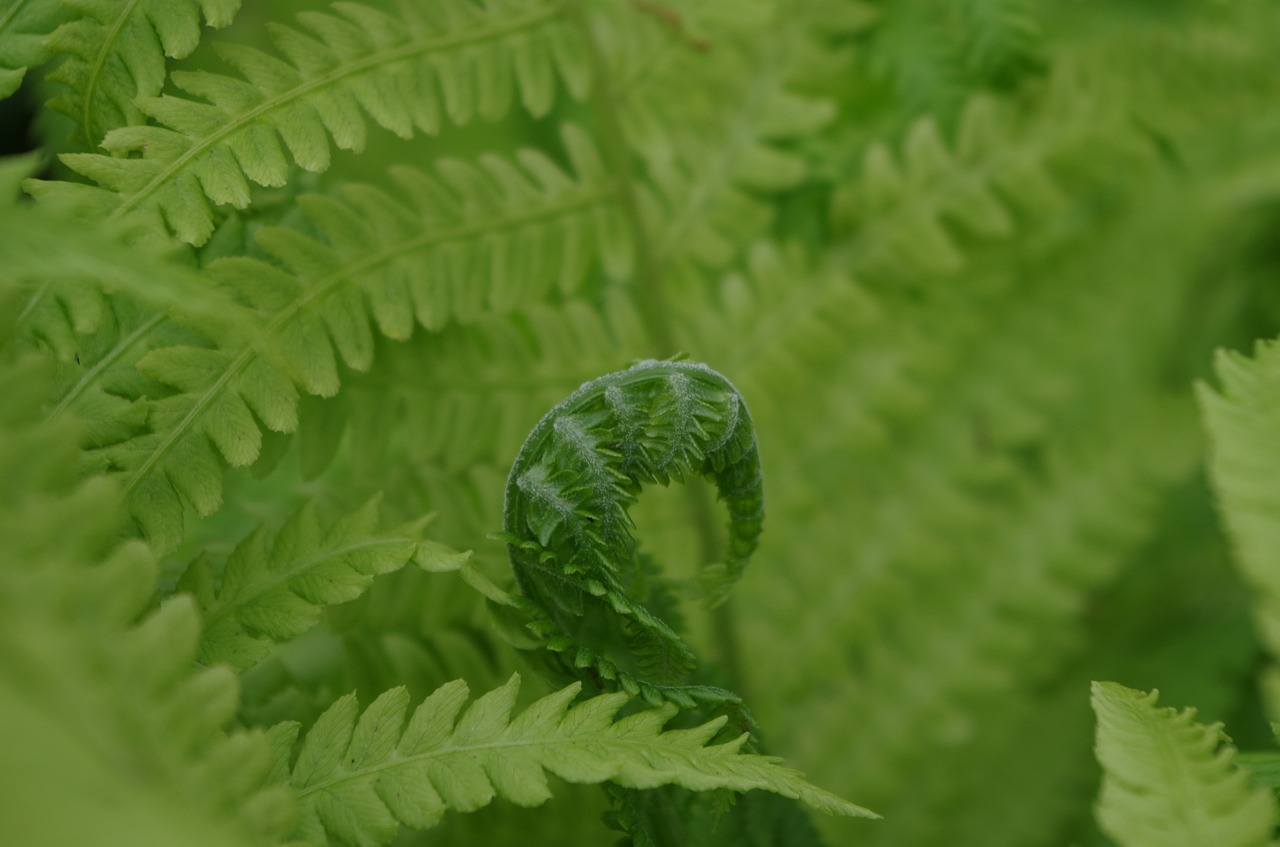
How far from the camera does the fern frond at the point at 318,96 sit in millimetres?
849

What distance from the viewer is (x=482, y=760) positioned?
0.75 metres

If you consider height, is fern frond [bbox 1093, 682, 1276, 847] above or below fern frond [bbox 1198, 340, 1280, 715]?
below

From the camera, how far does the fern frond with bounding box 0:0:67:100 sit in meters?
0.83

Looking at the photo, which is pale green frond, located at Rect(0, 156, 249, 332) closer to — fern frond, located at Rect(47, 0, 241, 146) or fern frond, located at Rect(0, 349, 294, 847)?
fern frond, located at Rect(0, 349, 294, 847)

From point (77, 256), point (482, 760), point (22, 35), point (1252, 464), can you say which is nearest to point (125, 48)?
point (22, 35)

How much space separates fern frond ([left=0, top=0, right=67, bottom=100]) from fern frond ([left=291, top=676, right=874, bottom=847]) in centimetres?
56

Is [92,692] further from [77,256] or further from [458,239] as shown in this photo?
[458,239]

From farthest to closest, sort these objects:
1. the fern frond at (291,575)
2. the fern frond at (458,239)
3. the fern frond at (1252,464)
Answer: the fern frond at (458,239) → the fern frond at (291,575) → the fern frond at (1252,464)

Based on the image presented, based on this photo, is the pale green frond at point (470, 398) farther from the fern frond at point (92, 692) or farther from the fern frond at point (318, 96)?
the fern frond at point (92, 692)

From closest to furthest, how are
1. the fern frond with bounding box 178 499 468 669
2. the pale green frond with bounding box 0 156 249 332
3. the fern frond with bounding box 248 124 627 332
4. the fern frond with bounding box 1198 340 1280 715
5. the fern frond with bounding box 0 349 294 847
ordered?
the fern frond with bounding box 0 349 294 847
the pale green frond with bounding box 0 156 249 332
the fern frond with bounding box 1198 340 1280 715
the fern frond with bounding box 178 499 468 669
the fern frond with bounding box 248 124 627 332

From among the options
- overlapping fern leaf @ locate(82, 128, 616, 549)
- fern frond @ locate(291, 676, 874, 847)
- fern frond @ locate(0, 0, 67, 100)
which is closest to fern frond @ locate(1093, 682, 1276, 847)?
fern frond @ locate(291, 676, 874, 847)

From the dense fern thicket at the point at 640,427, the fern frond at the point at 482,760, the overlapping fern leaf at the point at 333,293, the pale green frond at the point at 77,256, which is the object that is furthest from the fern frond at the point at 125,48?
the fern frond at the point at 482,760

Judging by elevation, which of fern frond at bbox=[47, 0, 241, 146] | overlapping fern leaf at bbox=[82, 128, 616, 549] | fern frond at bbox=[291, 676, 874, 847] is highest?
Answer: fern frond at bbox=[47, 0, 241, 146]

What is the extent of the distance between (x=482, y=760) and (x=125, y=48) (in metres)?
0.65
